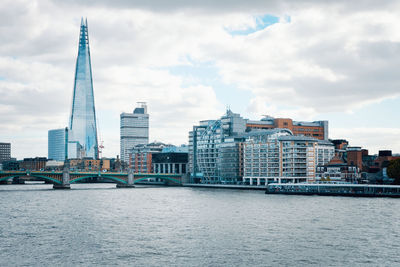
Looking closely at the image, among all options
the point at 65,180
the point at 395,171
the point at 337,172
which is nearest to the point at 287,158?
the point at 337,172

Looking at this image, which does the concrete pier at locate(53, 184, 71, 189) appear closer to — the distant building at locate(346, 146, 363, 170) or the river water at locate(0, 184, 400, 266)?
the river water at locate(0, 184, 400, 266)

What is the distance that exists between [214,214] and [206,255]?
37576mm

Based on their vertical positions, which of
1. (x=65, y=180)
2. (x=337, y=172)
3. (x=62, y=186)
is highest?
(x=337, y=172)

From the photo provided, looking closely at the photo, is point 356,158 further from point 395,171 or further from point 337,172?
point 395,171

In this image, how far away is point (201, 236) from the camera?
219 ft

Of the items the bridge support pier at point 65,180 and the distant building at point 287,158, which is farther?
the distant building at point 287,158

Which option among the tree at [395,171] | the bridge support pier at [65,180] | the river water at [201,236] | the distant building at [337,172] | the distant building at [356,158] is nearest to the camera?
the river water at [201,236]

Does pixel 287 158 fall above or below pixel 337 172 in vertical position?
above

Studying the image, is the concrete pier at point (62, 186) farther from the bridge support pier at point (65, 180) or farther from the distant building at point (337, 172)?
the distant building at point (337, 172)

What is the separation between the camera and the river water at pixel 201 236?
174 feet

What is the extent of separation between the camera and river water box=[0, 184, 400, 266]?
53.1m

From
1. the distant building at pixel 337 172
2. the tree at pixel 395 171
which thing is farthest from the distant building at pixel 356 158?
the tree at pixel 395 171

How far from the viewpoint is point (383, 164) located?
589 ft

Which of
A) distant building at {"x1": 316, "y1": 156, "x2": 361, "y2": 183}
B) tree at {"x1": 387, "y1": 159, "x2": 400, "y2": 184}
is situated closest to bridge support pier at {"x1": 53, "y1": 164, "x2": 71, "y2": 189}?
distant building at {"x1": 316, "y1": 156, "x2": 361, "y2": 183}
